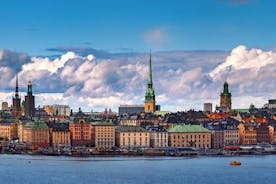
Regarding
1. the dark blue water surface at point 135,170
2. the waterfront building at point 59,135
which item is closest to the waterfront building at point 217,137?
the waterfront building at point 59,135

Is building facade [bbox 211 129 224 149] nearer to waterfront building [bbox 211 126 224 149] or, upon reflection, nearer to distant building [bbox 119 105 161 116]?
waterfront building [bbox 211 126 224 149]

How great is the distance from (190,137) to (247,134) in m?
10.1

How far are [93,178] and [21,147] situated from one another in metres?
38.9

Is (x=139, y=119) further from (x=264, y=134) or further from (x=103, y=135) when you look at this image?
(x=264, y=134)

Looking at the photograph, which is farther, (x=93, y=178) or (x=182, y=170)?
(x=182, y=170)

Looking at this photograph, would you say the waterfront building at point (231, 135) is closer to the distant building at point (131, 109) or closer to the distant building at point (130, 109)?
the distant building at point (131, 109)

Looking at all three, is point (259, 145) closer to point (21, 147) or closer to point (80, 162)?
point (21, 147)

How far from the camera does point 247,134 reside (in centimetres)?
10862

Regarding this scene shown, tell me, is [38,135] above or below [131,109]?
below

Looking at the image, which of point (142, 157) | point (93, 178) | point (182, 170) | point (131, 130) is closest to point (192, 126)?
point (131, 130)

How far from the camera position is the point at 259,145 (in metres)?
105

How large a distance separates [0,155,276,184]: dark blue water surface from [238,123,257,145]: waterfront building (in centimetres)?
2194

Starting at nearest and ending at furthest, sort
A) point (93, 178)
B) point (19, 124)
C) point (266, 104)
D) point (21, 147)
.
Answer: point (93, 178), point (21, 147), point (19, 124), point (266, 104)

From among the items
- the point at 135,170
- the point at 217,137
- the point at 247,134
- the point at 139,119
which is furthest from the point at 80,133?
the point at 135,170
